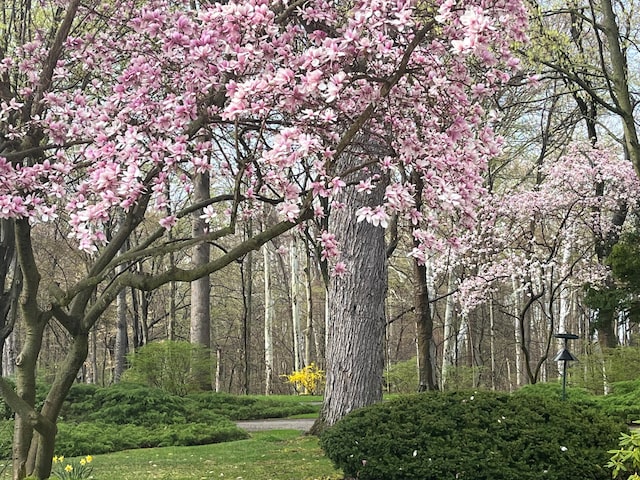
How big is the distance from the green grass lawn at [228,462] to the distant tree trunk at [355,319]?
79cm

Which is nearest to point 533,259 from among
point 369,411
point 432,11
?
point 369,411

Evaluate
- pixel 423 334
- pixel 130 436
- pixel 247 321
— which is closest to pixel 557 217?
pixel 423 334

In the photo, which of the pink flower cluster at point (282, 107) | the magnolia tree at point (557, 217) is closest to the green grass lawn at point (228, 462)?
the pink flower cluster at point (282, 107)

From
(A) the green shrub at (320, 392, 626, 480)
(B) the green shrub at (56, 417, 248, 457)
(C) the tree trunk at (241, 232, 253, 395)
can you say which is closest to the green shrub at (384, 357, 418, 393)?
(C) the tree trunk at (241, 232, 253, 395)

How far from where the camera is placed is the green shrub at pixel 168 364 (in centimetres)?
1388

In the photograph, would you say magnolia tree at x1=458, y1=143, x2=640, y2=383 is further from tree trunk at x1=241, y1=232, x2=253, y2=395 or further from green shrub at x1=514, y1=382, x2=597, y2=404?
tree trunk at x1=241, y1=232, x2=253, y2=395

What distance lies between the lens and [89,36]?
475 centimetres

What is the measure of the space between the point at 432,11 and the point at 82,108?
2.32 m

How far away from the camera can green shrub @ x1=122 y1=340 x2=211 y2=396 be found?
45.5 ft

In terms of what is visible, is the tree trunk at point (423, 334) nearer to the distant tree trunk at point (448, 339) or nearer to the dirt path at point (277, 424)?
the dirt path at point (277, 424)

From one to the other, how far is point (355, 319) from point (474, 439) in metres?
3.01

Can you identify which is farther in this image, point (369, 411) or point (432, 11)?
point (369, 411)

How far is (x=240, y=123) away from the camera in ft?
13.3

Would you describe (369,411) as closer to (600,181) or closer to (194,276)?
(194,276)
